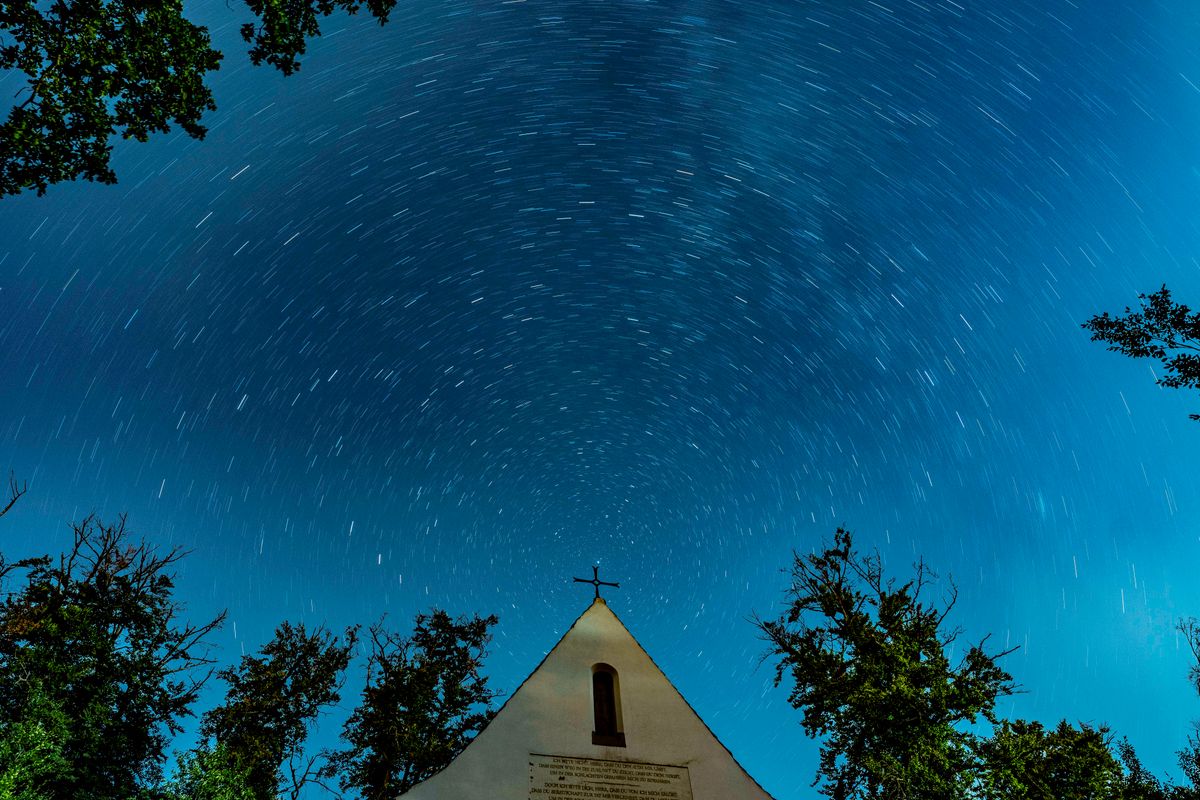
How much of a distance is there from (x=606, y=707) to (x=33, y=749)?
1443cm

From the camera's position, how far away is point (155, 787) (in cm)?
1831

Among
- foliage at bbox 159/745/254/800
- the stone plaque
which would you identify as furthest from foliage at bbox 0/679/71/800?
the stone plaque

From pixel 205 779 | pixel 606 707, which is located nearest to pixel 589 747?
pixel 606 707

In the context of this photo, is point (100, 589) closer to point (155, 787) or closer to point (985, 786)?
point (155, 787)

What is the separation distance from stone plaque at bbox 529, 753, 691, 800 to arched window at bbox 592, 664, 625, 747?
41cm

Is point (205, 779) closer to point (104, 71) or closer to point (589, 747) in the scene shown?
point (589, 747)

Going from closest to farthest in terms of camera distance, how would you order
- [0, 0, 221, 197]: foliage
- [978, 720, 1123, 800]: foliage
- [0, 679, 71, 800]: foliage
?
[0, 0, 221, 197]: foliage < [0, 679, 71, 800]: foliage < [978, 720, 1123, 800]: foliage

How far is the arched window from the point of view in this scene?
9680mm

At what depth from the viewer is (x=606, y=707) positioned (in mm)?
10391

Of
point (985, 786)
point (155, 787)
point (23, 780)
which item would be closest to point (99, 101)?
point (23, 780)

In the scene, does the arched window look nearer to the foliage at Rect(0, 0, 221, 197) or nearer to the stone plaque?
the stone plaque

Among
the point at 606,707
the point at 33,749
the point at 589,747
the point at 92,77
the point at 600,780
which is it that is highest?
the point at 92,77

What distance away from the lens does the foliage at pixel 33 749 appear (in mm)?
13203

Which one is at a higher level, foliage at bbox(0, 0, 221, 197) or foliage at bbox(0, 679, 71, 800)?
foliage at bbox(0, 0, 221, 197)
